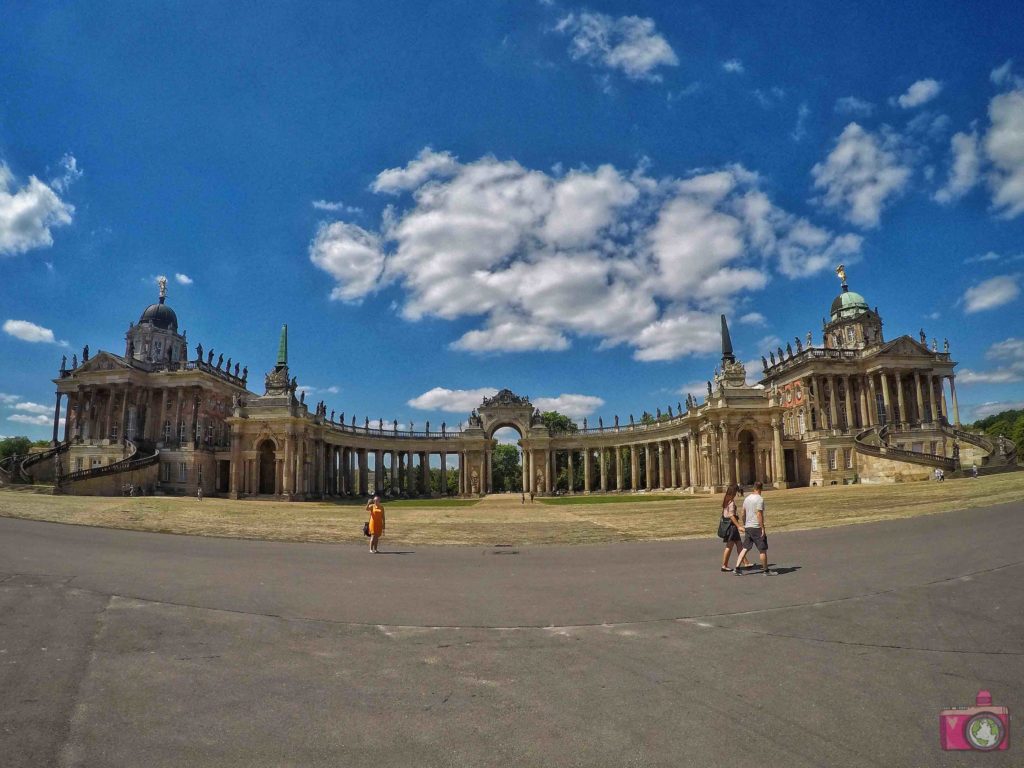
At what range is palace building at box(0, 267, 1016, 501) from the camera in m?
62.2

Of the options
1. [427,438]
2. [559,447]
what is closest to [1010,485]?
[559,447]

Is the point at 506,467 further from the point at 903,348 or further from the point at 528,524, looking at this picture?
the point at 528,524

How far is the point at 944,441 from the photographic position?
214 ft

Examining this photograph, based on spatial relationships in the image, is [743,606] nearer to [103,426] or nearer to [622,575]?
[622,575]

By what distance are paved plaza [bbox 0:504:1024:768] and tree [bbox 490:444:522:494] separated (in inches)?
4092

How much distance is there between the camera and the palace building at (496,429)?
62.2 metres

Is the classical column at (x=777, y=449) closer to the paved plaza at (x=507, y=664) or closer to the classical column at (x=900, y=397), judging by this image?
the classical column at (x=900, y=397)

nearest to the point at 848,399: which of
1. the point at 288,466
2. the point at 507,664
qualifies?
the point at 288,466

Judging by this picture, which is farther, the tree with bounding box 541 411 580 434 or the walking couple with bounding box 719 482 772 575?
the tree with bounding box 541 411 580 434

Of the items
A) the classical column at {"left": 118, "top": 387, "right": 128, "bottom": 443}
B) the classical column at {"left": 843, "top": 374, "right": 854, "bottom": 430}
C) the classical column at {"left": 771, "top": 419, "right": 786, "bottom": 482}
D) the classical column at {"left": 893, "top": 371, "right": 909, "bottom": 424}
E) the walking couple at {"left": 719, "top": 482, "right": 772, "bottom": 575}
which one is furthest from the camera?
the classical column at {"left": 843, "top": 374, "right": 854, "bottom": 430}

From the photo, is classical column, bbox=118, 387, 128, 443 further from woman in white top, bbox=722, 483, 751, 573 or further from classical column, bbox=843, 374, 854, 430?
classical column, bbox=843, 374, 854, 430

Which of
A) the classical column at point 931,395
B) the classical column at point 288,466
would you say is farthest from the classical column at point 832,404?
the classical column at point 288,466

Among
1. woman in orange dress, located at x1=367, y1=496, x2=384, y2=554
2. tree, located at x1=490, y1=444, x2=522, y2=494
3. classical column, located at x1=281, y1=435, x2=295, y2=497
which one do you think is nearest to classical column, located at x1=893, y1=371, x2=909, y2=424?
tree, located at x1=490, y1=444, x2=522, y2=494

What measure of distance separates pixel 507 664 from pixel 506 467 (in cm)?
11896
